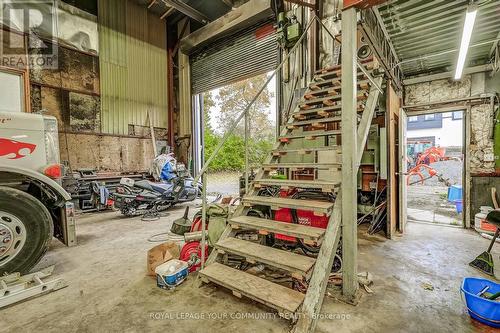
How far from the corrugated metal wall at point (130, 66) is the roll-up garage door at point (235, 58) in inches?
53.1

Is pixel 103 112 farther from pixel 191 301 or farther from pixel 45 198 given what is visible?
pixel 191 301

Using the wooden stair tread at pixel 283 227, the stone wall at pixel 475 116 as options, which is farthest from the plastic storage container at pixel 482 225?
the wooden stair tread at pixel 283 227

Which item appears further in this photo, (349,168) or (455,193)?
(455,193)

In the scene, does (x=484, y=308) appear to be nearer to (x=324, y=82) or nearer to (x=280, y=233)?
(x=280, y=233)

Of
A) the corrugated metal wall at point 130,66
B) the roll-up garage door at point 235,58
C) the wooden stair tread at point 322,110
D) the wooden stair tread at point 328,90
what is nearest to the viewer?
the wooden stair tread at point 322,110

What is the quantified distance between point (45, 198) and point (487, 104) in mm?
7641

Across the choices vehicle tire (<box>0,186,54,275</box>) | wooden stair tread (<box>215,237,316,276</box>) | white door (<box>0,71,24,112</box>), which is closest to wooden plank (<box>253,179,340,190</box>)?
wooden stair tread (<box>215,237,316,276</box>)

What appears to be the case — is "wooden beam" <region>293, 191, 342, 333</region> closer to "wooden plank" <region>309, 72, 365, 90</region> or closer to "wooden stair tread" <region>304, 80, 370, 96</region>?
"wooden stair tread" <region>304, 80, 370, 96</region>

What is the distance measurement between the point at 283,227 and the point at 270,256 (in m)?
0.32

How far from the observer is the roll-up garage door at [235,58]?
629 cm

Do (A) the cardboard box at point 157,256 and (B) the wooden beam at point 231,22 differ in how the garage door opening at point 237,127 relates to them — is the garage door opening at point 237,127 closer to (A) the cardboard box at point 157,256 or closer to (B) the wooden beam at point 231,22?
(B) the wooden beam at point 231,22

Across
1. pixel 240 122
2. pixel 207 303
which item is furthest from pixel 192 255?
pixel 240 122

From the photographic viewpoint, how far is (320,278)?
6.07 feet

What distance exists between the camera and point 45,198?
9.88 feet
